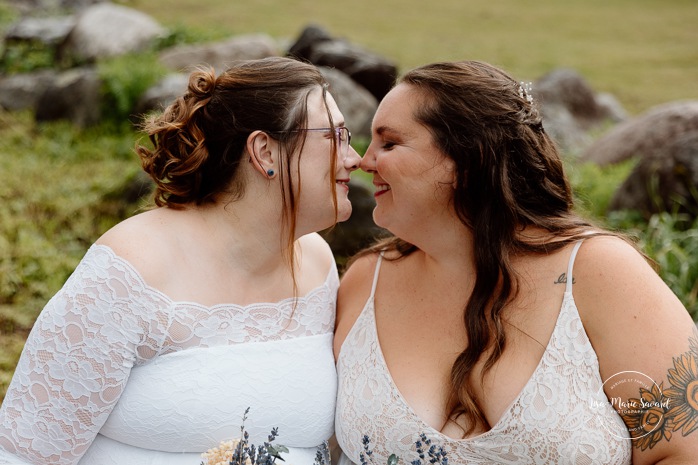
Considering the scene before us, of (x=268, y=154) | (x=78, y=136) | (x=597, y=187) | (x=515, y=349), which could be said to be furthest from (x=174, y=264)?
(x=78, y=136)

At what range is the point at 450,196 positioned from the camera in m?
3.03

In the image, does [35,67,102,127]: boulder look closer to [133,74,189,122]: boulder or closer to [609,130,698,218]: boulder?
[133,74,189,122]: boulder

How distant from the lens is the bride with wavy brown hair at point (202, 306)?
2.75 m

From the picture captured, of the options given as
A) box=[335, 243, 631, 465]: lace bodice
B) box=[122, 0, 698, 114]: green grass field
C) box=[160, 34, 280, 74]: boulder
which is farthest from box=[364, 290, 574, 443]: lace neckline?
box=[122, 0, 698, 114]: green grass field

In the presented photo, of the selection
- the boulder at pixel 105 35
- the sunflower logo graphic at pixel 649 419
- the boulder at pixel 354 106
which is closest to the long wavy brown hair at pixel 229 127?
the sunflower logo graphic at pixel 649 419

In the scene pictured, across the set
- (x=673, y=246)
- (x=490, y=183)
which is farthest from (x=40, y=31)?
(x=490, y=183)

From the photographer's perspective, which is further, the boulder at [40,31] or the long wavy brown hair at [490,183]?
the boulder at [40,31]

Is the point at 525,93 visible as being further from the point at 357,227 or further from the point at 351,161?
the point at 357,227

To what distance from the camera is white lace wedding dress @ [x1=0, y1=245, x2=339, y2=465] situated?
273 cm

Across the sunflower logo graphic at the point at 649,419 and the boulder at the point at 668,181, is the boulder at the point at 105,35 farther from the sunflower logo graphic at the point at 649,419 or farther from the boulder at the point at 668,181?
the sunflower logo graphic at the point at 649,419

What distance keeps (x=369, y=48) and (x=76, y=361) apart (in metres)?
16.0

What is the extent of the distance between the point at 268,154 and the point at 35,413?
4.06 ft

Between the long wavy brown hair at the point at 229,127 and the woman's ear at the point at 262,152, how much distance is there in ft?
0.09

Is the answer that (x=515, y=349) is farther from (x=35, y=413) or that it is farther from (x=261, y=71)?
(x=35, y=413)
